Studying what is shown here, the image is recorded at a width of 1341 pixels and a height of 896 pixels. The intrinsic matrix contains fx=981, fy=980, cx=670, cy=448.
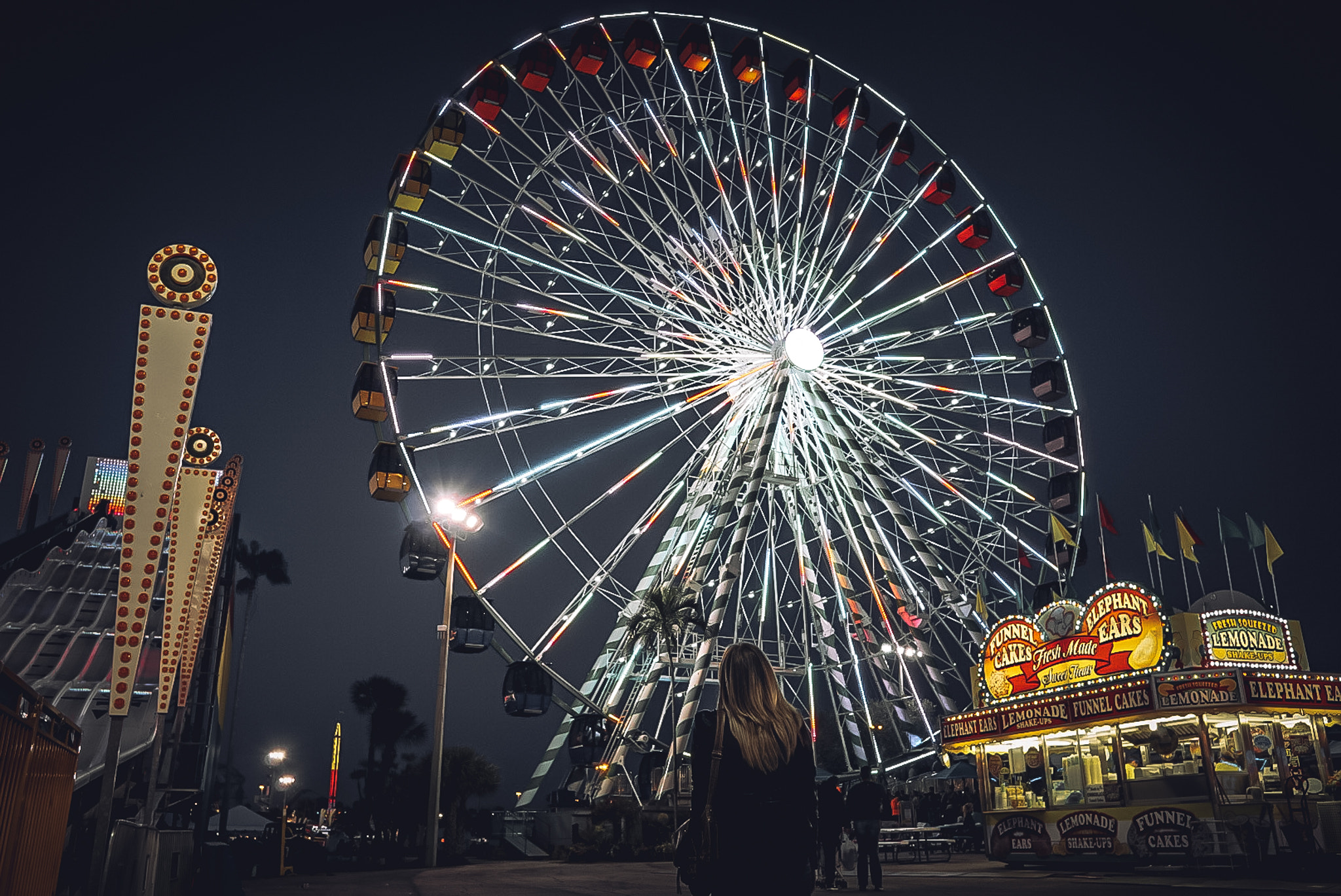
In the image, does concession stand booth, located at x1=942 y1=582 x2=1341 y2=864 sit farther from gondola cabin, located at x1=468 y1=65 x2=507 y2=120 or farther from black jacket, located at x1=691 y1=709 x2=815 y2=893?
gondola cabin, located at x1=468 y1=65 x2=507 y2=120

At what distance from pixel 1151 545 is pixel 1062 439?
357cm

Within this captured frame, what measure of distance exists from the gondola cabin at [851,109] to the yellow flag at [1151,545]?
11.6m

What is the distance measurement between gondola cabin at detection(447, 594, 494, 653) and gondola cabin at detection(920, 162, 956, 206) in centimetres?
1459

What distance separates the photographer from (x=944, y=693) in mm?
21031

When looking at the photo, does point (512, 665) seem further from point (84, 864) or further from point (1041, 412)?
point (1041, 412)

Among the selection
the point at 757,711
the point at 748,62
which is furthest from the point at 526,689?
the point at 757,711

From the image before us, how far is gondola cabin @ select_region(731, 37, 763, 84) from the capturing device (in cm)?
2288

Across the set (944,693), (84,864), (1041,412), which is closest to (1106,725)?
(944,693)

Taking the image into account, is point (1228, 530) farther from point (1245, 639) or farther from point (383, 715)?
point (383, 715)

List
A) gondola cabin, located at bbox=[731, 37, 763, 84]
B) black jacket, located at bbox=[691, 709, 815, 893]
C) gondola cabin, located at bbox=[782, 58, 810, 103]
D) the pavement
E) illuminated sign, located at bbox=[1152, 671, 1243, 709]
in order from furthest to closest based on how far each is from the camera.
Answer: gondola cabin, located at bbox=[782, 58, 810, 103], gondola cabin, located at bbox=[731, 37, 763, 84], illuminated sign, located at bbox=[1152, 671, 1243, 709], the pavement, black jacket, located at bbox=[691, 709, 815, 893]

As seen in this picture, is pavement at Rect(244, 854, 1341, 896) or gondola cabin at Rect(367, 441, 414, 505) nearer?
pavement at Rect(244, 854, 1341, 896)

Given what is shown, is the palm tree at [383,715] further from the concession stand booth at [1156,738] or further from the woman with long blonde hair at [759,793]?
the woman with long blonde hair at [759,793]

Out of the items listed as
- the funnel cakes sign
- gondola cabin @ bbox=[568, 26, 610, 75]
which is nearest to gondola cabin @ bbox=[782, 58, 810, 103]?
gondola cabin @ bbox=[568, 26, 610, 75]

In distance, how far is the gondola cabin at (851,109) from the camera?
23984 millimetres
